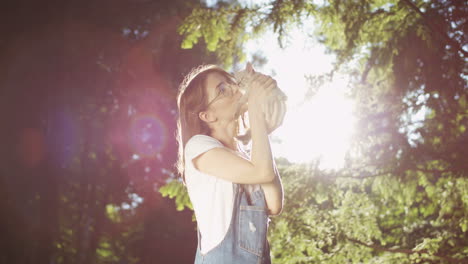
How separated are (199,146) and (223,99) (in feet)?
0.91

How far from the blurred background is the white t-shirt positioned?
210 cm

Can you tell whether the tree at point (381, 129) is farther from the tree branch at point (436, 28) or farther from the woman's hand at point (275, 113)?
the woman's hand at point (275, 113)

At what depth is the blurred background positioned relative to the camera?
4.21 metres

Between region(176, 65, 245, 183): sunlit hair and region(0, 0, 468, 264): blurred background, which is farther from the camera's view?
region(0, 0, 468, 264): blurred background

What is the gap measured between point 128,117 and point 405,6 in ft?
40.2

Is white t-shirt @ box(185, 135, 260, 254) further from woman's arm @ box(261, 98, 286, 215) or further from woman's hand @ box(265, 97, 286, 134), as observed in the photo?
woman's hand @ box(265, 97, 286, 134)

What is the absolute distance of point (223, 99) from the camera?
1682mm

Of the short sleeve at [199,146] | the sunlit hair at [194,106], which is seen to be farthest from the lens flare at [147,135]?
the short sleeve at [199,146]

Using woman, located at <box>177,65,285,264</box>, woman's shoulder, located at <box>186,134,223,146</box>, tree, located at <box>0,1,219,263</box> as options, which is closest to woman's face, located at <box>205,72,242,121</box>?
woman, located at <box>177,65,285,264</box>

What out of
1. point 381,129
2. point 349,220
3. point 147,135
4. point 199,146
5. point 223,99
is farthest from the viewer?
point 147,135

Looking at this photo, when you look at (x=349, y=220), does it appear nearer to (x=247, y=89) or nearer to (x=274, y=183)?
(x=274, y=183)

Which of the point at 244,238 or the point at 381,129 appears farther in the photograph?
the point at 381,129

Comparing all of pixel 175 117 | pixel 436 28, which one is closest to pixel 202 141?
pixel 436 28

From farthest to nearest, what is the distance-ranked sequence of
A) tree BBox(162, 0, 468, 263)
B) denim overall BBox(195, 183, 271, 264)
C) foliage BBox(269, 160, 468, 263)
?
foliage BBox(269, 160, 468, 263) → tree BBox(162, 0, 468, 263) → denim overall BBox(195, 183, 271, 264)
